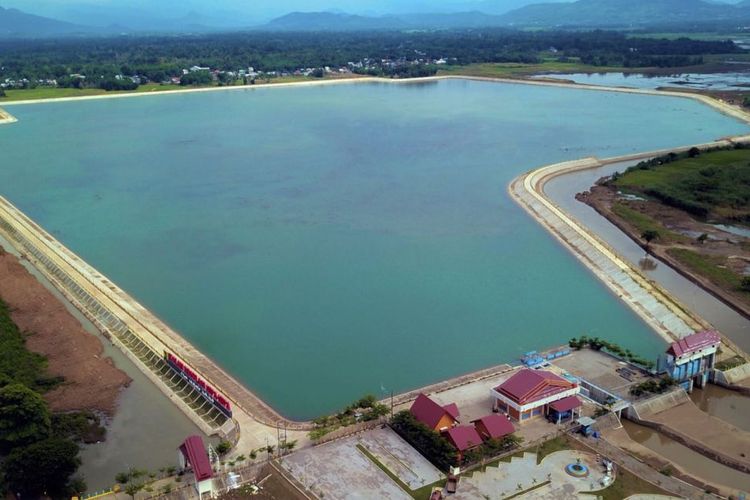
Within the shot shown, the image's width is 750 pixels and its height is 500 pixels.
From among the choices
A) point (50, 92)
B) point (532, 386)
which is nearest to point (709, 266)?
point (532, 386)

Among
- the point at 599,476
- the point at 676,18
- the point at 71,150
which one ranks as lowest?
the point at 599,476

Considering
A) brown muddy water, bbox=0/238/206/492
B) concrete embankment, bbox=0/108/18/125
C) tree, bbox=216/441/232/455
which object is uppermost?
concrete embankment, bbox=0/108/18/125

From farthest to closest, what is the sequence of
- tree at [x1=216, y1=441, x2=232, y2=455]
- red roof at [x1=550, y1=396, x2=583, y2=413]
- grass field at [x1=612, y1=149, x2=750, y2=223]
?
1. grass field at [x1=612, y1=149, x2=750, y2=223]
2. red roof at [x1=550, y1=396, x2=583, y2=413]
3. tree at [x1=216, y1=441, x2=232, y2=455]

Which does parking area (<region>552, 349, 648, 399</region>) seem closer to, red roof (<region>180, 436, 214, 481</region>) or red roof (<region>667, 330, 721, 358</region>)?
red roof (<region>667, 330, 721, 358</region>)

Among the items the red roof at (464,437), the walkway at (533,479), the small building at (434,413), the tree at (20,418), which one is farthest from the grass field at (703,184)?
the tree at (20,418)

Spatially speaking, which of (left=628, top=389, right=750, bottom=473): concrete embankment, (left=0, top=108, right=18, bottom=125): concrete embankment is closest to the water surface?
(left=0, top=108, right=18, bottom=125): concrete embankment

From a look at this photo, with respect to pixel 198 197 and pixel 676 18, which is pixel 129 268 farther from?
pixel 676 18

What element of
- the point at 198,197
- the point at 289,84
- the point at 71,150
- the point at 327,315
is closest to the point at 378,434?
the point at 327,315
